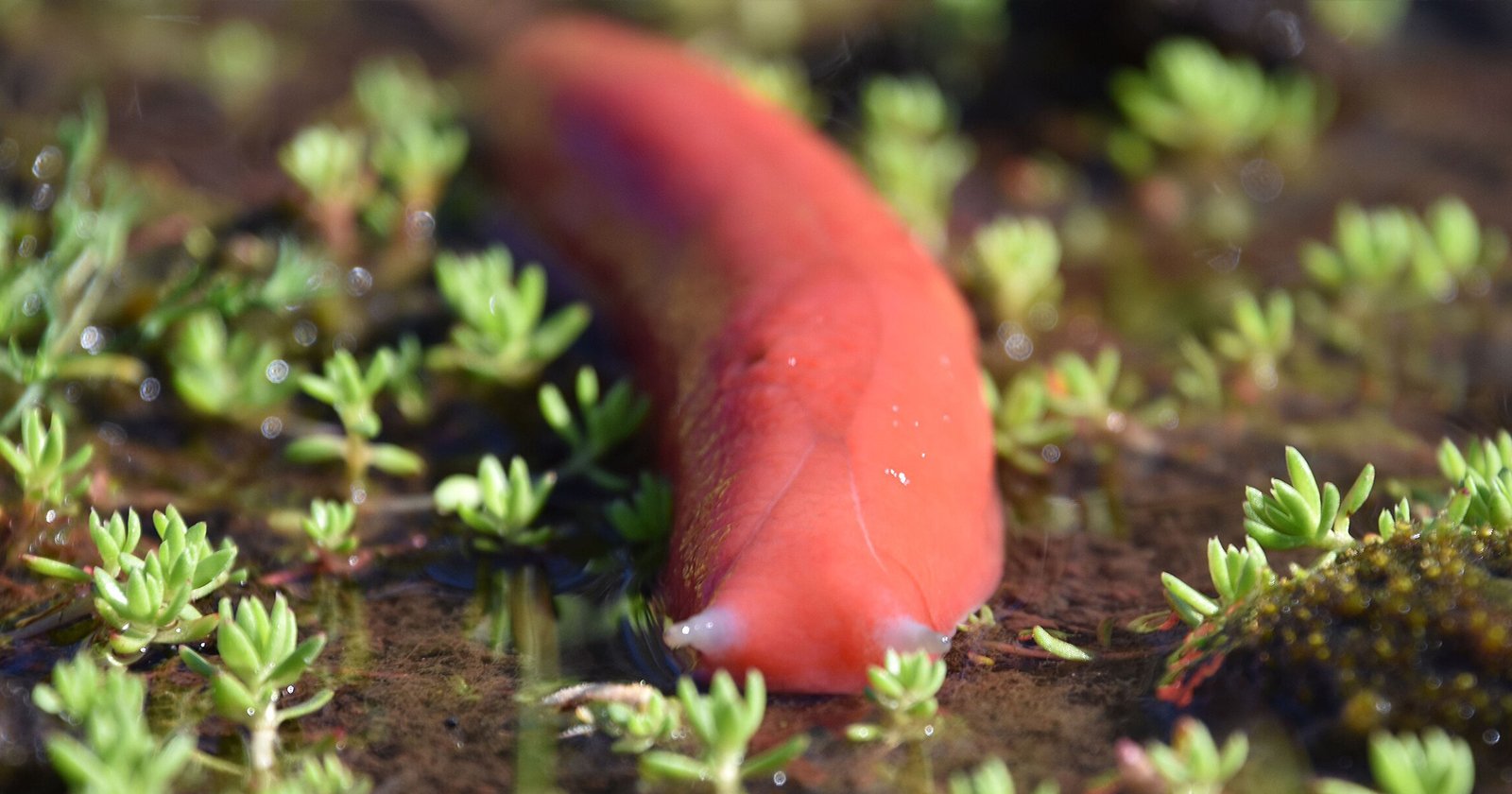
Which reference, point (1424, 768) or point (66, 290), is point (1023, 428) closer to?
point (1424, 768)

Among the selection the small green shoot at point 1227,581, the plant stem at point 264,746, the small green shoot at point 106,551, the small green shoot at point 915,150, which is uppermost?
the small green shoot at point 1227,581

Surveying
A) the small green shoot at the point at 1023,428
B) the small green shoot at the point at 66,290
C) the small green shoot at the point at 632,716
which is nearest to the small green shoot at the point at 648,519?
the small green shoot at the point at 632,716

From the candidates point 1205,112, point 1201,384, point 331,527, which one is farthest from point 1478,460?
point 331,527

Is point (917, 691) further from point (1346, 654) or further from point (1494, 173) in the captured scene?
point (1494, 173)

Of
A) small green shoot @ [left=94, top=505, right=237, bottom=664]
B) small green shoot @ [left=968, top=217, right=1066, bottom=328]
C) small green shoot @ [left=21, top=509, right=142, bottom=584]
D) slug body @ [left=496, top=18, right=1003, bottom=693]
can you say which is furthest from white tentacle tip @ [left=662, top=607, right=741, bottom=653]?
small green shoot @ [left=968, top=217, right=1066, bottom=328]

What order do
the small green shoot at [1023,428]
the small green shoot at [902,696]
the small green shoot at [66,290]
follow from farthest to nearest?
the small green shoot at [1023,428]
the small green shoot at [66,290]
the small green shoot at [902,696]

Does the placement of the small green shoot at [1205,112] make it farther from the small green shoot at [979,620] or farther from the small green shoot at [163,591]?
the small green shoot at [163,591]
